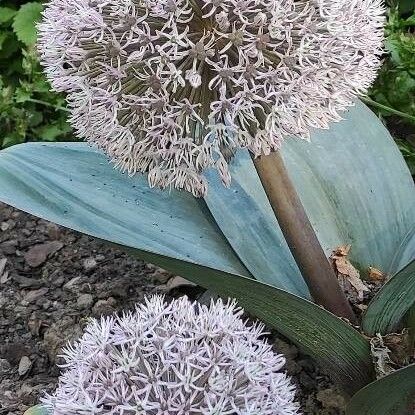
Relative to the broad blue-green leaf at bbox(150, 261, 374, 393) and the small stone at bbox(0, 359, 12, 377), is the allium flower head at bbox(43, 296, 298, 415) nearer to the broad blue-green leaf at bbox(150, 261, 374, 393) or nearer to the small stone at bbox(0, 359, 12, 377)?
the broad blue-green leaf at bbox(150, 261, 374, 393)

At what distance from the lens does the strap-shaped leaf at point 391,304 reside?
3.19ft

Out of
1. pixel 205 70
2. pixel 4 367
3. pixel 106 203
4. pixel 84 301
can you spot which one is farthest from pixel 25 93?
pixel 205 70

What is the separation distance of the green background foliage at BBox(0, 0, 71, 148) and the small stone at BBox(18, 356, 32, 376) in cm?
53

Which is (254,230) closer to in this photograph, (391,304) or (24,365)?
(391,304)

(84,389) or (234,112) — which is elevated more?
(234,112)

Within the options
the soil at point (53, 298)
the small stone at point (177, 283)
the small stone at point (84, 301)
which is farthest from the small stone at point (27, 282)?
the small stone at point (177, 283)

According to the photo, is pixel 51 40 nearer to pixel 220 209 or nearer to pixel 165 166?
pixel 165 166

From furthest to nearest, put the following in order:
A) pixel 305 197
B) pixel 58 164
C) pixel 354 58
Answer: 1. pixel 305 197
2. pixel 58 164
3. pixel 354 58

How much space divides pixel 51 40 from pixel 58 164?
0.21m

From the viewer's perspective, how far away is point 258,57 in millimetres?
908

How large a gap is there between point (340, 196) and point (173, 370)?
50 cm

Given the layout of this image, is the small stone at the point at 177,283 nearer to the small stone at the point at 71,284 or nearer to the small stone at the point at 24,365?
the small stone at the point at 71,284

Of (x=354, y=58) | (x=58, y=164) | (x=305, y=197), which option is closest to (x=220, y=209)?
(x=305, y=197)

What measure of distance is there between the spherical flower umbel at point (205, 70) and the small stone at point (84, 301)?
1.93 ft
